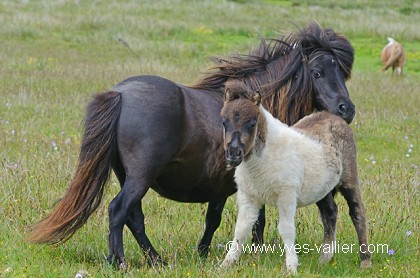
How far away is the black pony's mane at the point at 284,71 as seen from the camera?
20.9 ft

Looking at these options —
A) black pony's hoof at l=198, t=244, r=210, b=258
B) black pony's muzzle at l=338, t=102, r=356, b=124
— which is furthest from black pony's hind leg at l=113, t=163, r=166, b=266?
black pony's muzzle at l=338, t=102, r=356, b=124

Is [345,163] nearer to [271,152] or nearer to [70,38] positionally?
[271,152]

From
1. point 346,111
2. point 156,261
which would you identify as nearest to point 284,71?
point 346,111

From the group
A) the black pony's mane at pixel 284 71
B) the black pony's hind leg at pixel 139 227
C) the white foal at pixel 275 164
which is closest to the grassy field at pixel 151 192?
the black pony's hind leg at pixel 139 227

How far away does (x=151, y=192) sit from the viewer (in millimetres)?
7859

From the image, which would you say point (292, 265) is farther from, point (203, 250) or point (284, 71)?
point (284, 71)

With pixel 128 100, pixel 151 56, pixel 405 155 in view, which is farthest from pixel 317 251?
pixel 151 56

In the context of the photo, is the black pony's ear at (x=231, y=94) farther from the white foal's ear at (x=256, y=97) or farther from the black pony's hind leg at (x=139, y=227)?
the black pony's hind leg at (x=139, y=227)

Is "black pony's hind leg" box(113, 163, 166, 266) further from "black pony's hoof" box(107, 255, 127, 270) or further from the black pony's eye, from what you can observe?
the black pony's eye

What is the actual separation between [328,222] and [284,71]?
141 centimetres

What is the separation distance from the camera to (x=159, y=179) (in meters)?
5.78

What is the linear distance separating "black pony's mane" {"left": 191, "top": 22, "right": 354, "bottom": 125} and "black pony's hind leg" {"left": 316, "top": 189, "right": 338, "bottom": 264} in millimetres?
833

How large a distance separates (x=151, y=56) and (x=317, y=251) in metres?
15.4

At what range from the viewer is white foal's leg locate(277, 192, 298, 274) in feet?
16.9
